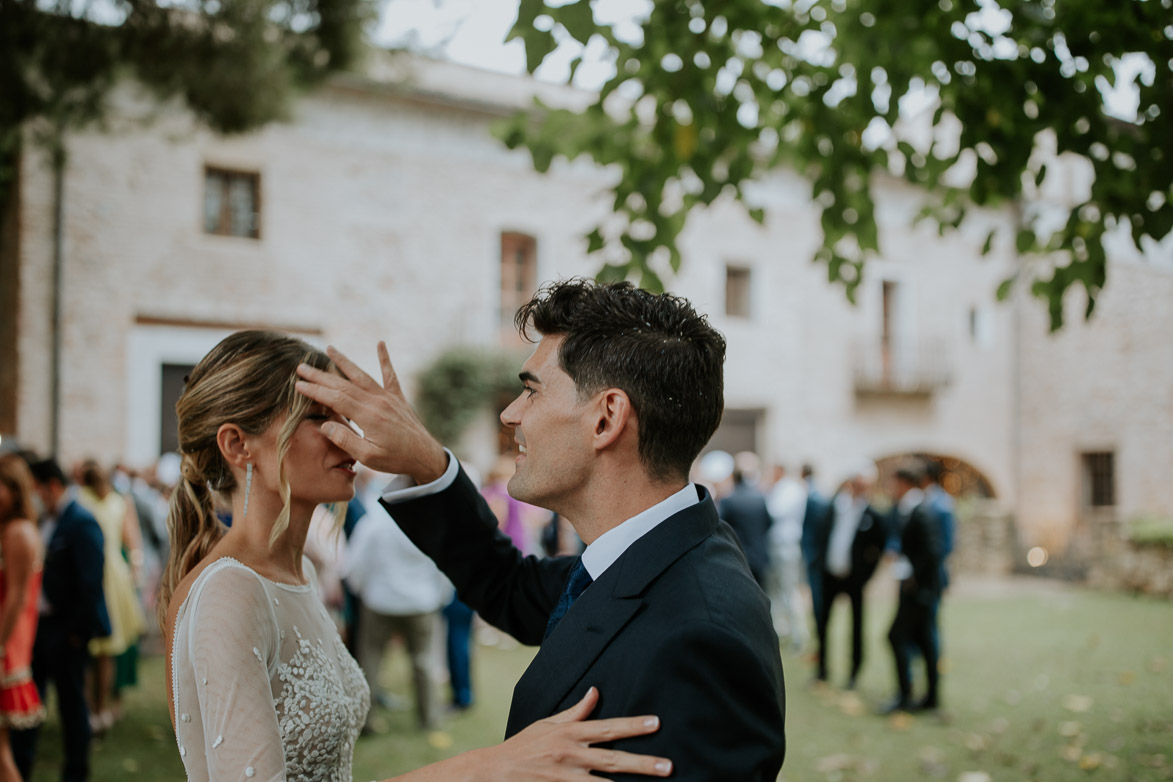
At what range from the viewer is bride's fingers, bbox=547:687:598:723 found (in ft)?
4.89

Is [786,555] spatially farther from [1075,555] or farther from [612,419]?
[1075,555]

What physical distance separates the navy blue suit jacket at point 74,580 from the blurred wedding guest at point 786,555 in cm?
630

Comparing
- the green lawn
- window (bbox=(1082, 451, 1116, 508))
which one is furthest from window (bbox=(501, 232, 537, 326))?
window (bbox=(1082, 451, 1116, 508))

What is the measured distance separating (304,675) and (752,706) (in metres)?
1.02

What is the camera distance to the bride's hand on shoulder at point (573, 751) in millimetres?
1391

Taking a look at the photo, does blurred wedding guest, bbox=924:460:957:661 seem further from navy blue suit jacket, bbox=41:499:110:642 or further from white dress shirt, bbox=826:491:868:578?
navy blue suit jacket, bbox=41:499:110:642

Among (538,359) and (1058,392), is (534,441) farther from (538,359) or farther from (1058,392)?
(1058,392)

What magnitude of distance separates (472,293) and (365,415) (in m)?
13.1

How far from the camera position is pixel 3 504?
454 centimetres

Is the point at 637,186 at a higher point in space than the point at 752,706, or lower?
higher

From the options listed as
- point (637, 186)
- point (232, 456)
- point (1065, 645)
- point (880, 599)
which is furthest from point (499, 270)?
point (232, 456)

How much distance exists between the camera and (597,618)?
1610 mm

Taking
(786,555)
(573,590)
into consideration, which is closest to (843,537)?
(786,555)

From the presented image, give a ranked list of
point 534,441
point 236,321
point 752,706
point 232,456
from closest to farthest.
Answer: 1. point 752,706
2. point 534,441
3. point 232,456
4. point 236,321
